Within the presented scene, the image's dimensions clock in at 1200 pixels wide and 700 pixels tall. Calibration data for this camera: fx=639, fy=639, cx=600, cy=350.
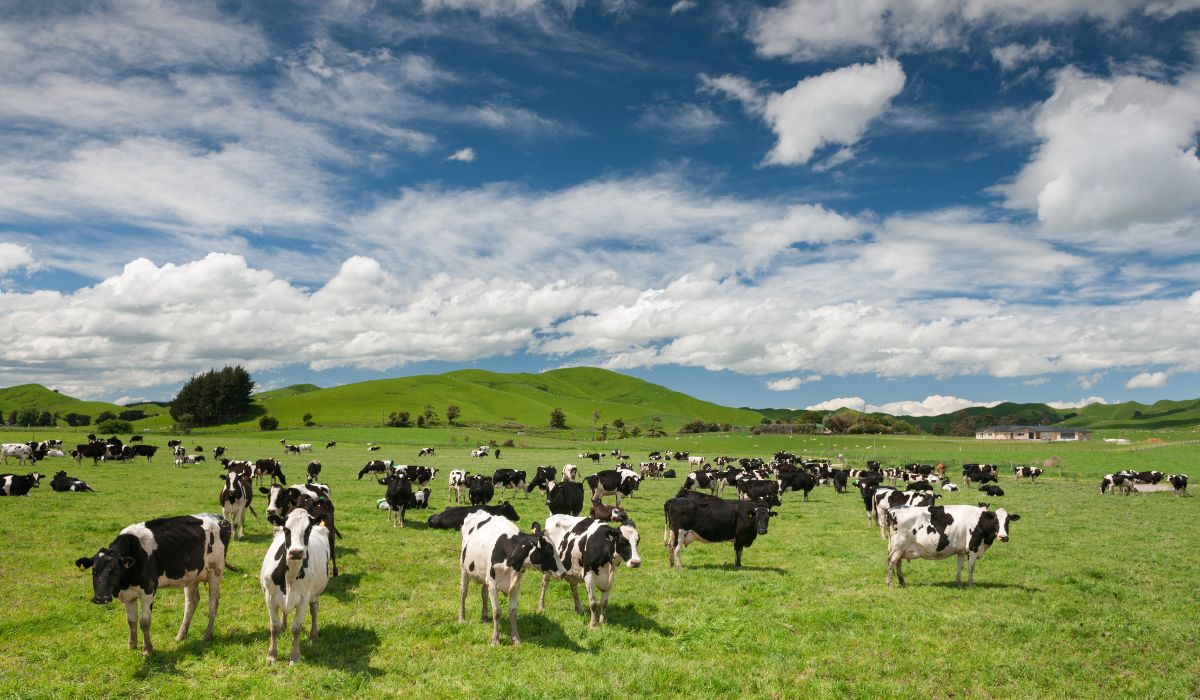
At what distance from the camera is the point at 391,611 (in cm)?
1371

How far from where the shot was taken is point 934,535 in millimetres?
16719

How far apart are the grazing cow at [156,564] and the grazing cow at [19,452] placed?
162ft

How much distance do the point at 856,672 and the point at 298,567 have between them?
9.54 meters

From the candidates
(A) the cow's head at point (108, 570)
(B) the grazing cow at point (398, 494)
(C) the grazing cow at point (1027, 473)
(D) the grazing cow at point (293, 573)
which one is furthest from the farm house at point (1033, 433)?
(A) the cow's head at point (108, 570)

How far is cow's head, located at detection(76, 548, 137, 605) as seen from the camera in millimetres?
10070

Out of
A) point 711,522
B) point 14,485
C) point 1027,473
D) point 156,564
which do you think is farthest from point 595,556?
point 1027,473

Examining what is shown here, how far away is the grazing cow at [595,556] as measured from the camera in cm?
1300

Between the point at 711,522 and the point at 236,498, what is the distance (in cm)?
1537

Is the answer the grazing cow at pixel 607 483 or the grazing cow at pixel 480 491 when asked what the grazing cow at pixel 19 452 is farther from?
the grazing cow at pixel 607 483

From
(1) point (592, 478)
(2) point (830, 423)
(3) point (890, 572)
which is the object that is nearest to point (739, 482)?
(1) point (592, 478)

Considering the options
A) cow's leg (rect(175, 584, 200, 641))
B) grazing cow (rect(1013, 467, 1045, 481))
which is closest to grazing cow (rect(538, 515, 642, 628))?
cow's leg (rect(175, 584, 200, 641))

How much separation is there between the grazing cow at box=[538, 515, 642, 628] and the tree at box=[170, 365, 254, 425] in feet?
599

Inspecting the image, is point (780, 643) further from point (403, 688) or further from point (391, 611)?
point (391, 611)

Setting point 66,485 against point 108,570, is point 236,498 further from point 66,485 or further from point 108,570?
point 66,485
